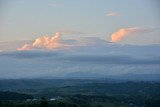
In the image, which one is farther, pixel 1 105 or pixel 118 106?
pixel 118 106

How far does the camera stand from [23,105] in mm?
157625

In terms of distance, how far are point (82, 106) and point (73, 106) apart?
696 cm

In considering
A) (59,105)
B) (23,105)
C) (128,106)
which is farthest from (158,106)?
(23,105)

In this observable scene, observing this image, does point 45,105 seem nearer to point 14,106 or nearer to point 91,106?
point 14,106

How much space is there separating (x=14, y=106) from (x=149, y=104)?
66.3 meters

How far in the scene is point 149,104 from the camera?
189 m

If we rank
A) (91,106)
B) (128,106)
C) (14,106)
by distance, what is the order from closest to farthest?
(14,106), (91,106), (128,106)

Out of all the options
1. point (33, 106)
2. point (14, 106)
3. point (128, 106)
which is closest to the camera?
point (33, 106)

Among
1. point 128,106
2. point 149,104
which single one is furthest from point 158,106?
point 128,106

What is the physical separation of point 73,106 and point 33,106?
116 ft

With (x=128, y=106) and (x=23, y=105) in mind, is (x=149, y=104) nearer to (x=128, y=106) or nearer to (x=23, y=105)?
(x=128, y=106)

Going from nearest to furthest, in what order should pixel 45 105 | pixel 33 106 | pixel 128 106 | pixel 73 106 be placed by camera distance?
pixel 45 105 < pixel 33 106 < pixel 73 106 < pixel 128 106

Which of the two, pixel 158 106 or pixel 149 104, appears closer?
pixel 158 106

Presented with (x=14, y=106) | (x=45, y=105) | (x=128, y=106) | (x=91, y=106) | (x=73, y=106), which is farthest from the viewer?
(x=128, y=106)
